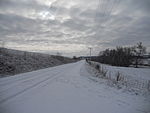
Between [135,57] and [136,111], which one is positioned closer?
[136,111]

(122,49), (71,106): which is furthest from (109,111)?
(122,49)

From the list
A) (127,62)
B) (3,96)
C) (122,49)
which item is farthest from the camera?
(122,49)

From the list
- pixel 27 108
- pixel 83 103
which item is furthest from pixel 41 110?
pixel 83 103

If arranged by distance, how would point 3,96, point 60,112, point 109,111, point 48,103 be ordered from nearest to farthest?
point 60,112
point 109,111
point 48,103
point 3,96

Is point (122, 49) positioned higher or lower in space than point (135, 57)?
higher

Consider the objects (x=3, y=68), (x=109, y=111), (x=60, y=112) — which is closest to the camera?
(x=60, y=112)

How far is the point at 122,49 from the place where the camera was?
61.7 m

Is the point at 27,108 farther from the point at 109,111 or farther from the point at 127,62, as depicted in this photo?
the point at 127,62

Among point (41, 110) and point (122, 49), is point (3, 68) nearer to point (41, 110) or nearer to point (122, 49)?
point (41, 110)

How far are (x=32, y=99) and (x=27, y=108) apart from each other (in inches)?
32.5

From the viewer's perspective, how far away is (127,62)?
5669 centimetres

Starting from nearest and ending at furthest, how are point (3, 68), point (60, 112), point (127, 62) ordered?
1. point (60, 112)
2. point (3, 68)
3. point (127, 62)

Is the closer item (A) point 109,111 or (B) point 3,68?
(A) point 109,111

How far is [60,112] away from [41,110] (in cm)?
66
